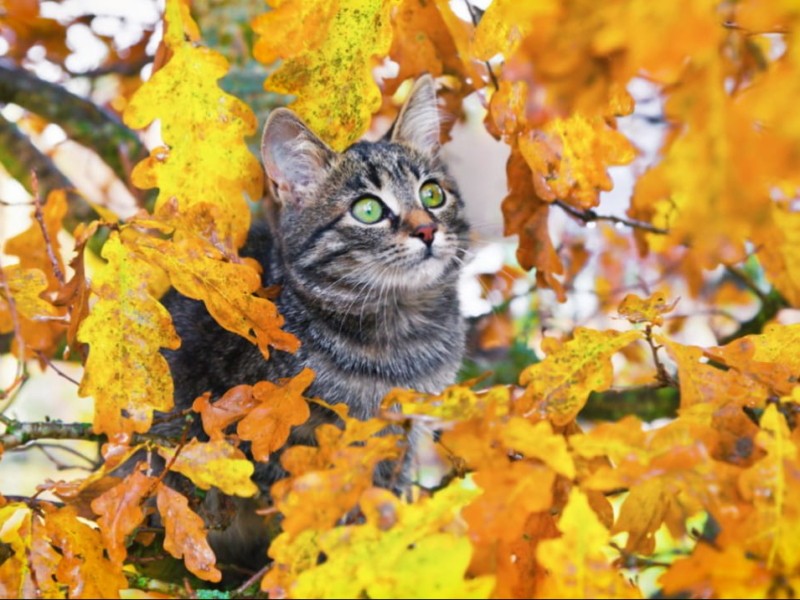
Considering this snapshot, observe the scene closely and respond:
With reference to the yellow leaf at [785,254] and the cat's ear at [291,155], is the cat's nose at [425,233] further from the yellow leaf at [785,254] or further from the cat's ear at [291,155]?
the yellow leaf at [785,254]

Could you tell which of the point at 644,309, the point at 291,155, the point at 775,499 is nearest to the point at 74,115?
the point at 291,155

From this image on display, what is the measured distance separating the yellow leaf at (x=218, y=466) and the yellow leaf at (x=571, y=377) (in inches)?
22.5

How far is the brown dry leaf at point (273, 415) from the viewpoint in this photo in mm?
1818

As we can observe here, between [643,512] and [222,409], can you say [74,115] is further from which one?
[643,512]

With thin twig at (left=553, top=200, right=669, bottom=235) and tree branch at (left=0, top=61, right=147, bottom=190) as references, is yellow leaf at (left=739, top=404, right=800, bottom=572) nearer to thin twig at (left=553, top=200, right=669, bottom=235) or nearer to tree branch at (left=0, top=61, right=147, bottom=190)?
thin twig at (left=553, top=200, right=669, bottom=235)

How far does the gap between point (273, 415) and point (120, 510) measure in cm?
37

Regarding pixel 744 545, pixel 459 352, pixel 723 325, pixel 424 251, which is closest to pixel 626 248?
pixel 723 325

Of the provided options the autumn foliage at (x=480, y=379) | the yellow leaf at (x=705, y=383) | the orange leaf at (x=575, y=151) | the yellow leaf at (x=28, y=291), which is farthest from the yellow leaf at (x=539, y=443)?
the yellow leaf at (x=28, y=291)

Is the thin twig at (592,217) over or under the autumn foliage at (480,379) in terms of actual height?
under

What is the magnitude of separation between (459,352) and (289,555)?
→ 1628mm

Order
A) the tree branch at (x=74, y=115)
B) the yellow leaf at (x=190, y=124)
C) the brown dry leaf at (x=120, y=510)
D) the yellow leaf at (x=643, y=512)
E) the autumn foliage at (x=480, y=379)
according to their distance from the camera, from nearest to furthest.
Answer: the autumn foliage at (x=480, y=379)
the yellow leaf at (x=643, y=512)
the brown dry leaf at (x=120, y=510)
the yellow leaf at (x=190, y=124)
the tree branch at (x=74, y=115)

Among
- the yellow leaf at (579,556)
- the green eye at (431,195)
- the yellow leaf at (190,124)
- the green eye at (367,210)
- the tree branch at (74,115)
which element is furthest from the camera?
the tree branch at (74,115)

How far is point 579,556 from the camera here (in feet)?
4.04

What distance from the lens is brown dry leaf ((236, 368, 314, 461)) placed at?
1.82 m
